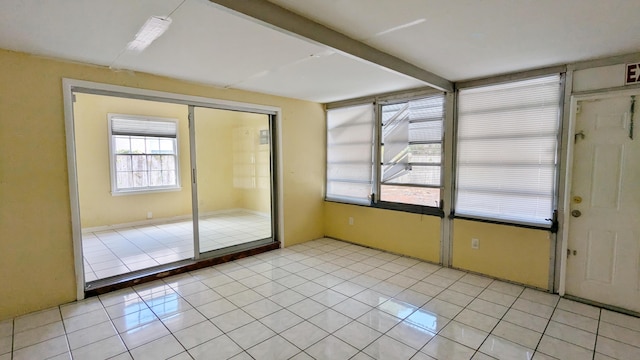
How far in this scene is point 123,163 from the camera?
5.93 m

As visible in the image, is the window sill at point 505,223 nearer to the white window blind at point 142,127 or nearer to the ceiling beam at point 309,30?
the ceiling beam at point 309,30

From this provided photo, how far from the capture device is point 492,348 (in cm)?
225

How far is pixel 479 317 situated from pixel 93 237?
596 centimetres

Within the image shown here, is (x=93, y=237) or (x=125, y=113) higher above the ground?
(x=125, y=113)

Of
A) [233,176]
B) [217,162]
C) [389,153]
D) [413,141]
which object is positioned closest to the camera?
[413,141]

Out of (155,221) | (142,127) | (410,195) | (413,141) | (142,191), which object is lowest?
(155,221)

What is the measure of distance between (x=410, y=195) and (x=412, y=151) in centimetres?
62

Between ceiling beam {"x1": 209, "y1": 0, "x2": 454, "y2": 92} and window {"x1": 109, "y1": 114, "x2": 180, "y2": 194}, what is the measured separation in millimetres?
5235

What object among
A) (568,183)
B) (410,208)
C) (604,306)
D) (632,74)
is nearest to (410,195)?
(410,208)

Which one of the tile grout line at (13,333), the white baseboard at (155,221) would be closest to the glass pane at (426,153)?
the white baseboard at (155,221)

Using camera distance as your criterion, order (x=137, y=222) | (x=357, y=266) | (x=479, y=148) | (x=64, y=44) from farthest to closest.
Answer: (x=137, y=222) < (x=357, y=266) < (x=479, y=148) < (x=64, y=44)

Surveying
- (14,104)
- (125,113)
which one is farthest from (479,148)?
(125,113)

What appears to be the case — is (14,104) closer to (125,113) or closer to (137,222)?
(125,113)

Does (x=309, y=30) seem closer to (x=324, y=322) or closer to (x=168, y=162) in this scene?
(x=324, y=322)
